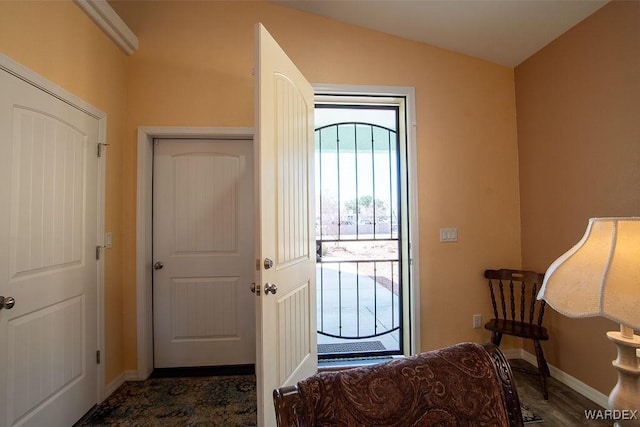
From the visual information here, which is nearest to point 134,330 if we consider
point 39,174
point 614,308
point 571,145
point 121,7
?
point 39,174

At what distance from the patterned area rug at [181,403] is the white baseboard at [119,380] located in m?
0.03

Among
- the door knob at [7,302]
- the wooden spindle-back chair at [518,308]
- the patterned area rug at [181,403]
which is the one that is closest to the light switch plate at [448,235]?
the wooden spindle-back chair at [518,308]

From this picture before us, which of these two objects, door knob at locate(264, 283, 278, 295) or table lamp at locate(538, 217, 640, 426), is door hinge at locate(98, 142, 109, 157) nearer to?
door knob at locate(264, 283, 278, 295)

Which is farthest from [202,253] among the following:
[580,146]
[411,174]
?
[580,146]

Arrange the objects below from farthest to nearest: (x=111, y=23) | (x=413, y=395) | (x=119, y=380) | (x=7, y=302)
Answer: (x=119, y=380), (x=111, y=23), (x=7, y=302), (x=413, y=395)

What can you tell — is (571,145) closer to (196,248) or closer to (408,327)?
(408,327)

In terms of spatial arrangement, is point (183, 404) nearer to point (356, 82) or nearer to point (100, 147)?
point (100, 147)

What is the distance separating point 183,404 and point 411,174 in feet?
7.67

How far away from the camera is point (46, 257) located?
4.93 ft

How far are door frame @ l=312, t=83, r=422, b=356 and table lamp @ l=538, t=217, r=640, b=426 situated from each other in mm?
1388

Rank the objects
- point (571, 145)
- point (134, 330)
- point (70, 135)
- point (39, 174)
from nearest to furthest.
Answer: point (39, 174)
point (70, 135)
point (571, 145)
point (134, 330)

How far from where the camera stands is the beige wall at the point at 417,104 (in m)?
2.21

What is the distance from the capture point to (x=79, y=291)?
5.63 feet

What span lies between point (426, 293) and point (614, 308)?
5.20 feet
